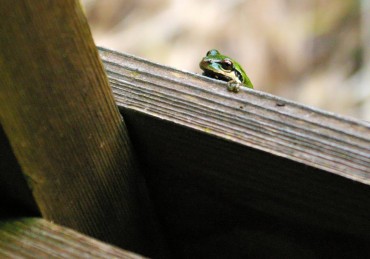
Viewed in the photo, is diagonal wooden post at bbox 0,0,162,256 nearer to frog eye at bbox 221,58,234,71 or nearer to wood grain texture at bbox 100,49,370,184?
wood grain texture at bbox 100,49,370,184

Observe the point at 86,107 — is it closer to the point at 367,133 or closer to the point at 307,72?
the point at 367,133

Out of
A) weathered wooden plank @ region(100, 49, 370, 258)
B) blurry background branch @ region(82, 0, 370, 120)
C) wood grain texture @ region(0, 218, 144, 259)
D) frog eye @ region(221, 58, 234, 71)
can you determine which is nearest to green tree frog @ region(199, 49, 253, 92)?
frog eye @ region(221, 58, 234, 71)

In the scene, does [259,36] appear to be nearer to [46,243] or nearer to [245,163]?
[245,163]

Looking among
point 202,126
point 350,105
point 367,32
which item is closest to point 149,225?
point 202,126

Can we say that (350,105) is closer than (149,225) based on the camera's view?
No

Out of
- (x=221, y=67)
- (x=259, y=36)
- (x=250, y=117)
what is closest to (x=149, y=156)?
(x=250, y=117)

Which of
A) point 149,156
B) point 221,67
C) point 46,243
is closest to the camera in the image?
point 46,243
